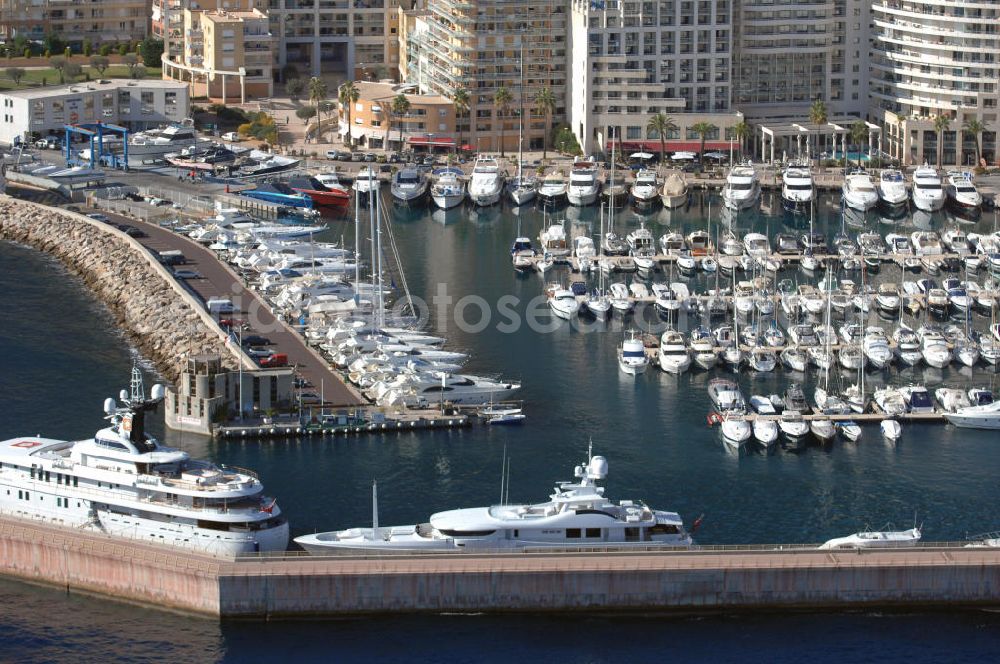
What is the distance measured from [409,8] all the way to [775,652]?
98.1m

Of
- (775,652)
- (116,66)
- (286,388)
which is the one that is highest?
(116,66)

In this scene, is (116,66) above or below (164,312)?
above

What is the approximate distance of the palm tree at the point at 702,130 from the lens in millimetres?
135625

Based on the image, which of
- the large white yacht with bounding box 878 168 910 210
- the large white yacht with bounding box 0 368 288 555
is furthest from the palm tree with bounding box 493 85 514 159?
the large white yacht with bounding box 0 368 288 555

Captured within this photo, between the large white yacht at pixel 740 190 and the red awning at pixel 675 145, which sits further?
the red awning at pixel 675 145

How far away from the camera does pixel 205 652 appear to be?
65938mm

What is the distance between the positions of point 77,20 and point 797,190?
62710mm

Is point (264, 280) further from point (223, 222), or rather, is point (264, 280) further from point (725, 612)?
point (725, 612)

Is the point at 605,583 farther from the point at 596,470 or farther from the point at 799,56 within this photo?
the point at 799,56

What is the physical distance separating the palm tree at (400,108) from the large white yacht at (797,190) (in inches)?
941

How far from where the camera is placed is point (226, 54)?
150125 millimetres

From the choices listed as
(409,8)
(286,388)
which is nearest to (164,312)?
(286,388)

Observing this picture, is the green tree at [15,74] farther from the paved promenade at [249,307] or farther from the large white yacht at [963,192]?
the large white yacht at [963,192]

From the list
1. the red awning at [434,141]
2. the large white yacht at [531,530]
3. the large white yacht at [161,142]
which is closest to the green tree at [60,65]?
the large white yacht at [161,142]
